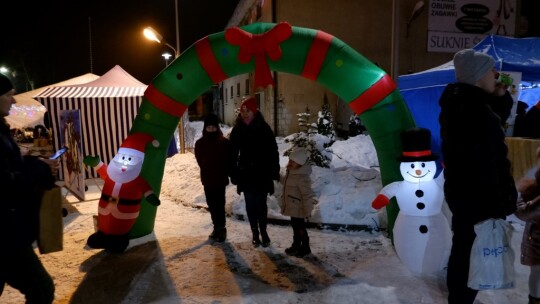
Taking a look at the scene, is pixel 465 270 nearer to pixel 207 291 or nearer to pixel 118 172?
pixel 207 291

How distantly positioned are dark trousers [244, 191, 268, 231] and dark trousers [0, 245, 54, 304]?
2.92m

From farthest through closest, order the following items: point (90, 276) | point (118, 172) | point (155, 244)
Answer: point (155, 244) → point (118, 172) → point (90, 276)

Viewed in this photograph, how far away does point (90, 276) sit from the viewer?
438 centimetres

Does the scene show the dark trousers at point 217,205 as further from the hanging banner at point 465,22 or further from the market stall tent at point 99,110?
the hanging banner at point 465,22

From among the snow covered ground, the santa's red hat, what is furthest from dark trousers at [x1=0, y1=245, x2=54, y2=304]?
the santa's red hat

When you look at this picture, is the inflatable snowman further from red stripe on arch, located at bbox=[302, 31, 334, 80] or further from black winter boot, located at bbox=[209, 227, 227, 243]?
black winter boot, located at bbox=[209, 227, 227, 243]

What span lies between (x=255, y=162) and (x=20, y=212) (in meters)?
2.98

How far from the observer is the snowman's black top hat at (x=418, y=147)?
3.82 metres

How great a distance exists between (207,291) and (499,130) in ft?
9.69

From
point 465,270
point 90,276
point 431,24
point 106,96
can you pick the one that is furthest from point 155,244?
point 431,24

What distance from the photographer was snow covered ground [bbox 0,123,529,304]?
12.5 ft

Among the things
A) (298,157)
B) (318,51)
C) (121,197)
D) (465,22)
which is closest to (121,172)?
(121,197)

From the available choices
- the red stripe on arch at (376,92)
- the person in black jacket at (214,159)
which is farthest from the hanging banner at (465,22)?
the person in black jacket at (214,159)

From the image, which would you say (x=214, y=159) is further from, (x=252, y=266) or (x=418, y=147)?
(x=418, y=147)
